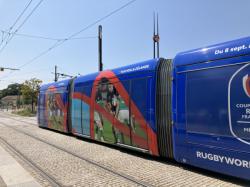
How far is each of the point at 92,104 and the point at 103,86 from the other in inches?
53.9

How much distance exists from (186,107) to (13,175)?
4494 mm

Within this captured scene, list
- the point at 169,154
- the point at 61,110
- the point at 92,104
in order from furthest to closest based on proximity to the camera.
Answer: the point at 61,110 → the point at 92,104 → the point at 169,154

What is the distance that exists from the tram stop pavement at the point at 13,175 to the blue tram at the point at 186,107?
338 centimetres

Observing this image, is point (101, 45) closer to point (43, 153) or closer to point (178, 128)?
point (43, 153)

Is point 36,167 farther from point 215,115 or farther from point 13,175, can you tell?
point 215,115

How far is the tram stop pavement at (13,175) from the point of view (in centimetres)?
705

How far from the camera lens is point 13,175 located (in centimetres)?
785

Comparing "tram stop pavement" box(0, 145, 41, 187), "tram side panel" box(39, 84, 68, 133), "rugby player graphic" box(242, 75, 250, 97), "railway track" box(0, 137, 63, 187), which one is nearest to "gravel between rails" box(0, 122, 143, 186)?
"railway track" box(0, 137, 63, 187)

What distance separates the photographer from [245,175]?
6082 millimetres

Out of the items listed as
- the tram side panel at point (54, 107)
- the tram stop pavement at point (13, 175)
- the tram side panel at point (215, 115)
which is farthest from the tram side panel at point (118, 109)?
the tram stop pavement at point (13, 175)

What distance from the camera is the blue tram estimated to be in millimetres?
6254

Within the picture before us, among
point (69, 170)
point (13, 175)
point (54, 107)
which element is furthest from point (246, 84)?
point (54, 107)

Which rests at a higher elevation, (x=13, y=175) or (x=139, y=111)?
(x=139, y=111)

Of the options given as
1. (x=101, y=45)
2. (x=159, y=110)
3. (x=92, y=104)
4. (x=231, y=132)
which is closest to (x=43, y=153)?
(x=92, y=104)
